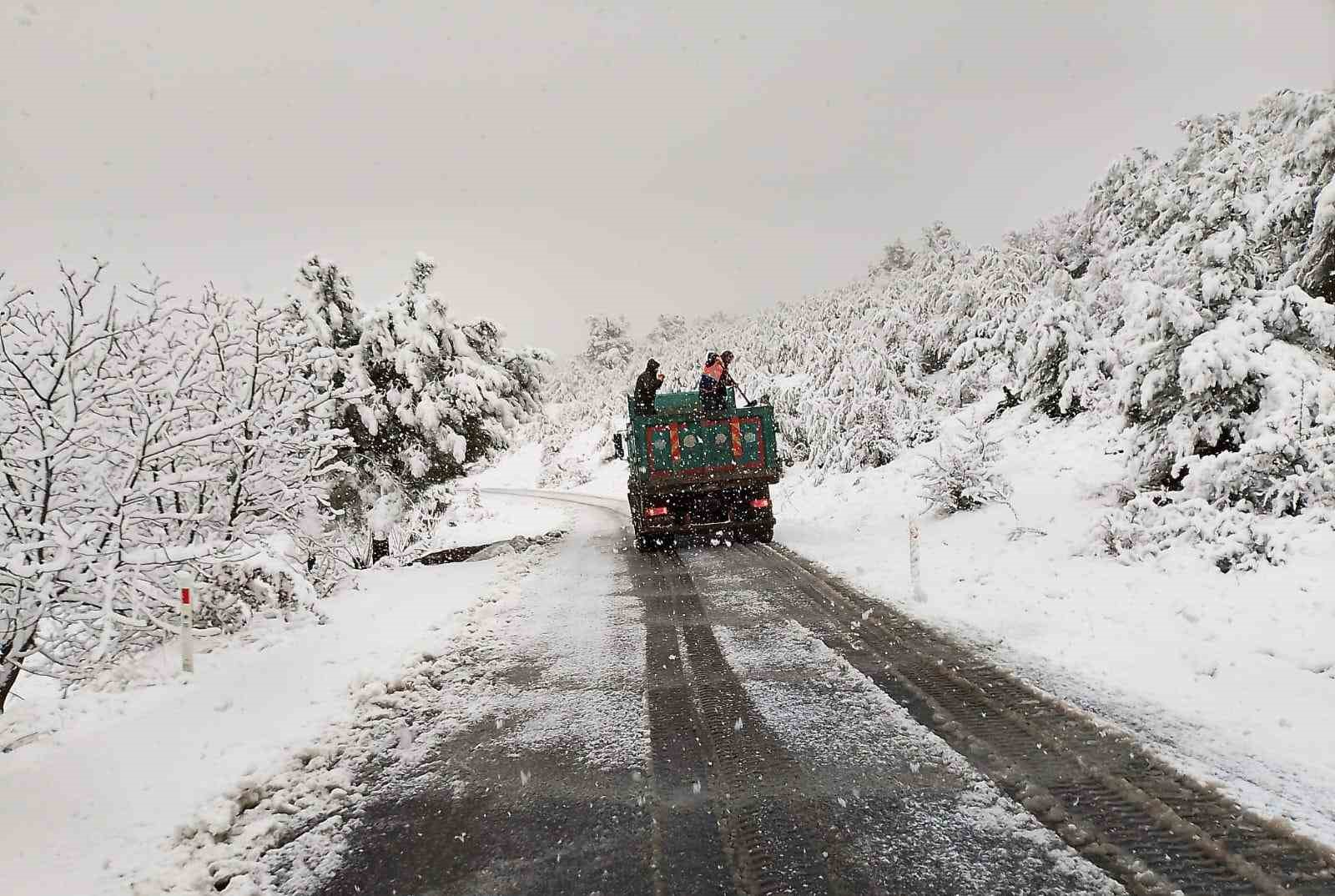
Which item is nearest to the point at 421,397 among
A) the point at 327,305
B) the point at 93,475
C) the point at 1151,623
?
the point at 327,305

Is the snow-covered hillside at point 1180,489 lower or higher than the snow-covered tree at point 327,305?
lower

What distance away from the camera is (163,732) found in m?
5.18

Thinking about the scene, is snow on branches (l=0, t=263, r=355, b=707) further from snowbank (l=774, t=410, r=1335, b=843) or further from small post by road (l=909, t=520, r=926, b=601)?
small post by road (l=909, t=520, r=926, b=601)

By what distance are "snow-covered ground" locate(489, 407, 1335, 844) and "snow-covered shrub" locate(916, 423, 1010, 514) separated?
15.4 inches

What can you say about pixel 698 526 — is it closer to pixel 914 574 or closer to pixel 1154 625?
pixel 914 574

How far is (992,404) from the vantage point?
22.6 metres

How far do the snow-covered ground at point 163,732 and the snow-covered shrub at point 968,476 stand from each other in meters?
9.13

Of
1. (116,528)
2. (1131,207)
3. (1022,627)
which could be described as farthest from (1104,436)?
(116,528)

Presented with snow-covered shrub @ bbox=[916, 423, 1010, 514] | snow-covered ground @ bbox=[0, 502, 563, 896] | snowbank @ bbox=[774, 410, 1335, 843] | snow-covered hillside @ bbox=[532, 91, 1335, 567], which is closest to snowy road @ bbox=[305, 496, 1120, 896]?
snow-covered ground @ bbox=[0, 502, 563, 896]

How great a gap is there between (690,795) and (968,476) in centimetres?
1080

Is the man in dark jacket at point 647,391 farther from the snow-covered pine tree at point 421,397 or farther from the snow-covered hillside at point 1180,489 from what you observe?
the snow-covered hillside at point 1180,489

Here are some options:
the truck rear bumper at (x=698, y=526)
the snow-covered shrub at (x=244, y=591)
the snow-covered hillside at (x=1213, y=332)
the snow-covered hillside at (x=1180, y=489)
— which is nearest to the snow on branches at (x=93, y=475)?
the snow-covered shrub at (x=244, y=591)

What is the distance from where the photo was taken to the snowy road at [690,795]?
3.24 metres

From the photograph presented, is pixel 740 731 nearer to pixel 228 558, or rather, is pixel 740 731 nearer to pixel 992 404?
pixel 228 558
